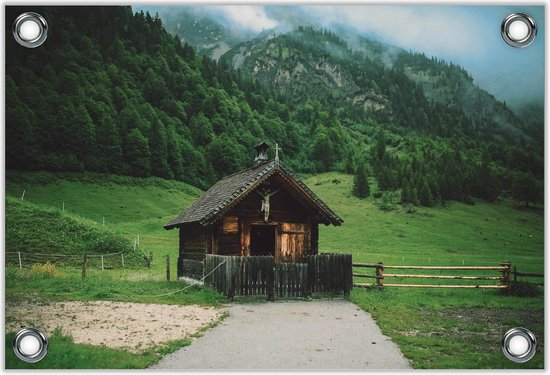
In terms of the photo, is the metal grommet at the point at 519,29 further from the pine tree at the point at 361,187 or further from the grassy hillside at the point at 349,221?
the pine tree at the point at 361,187

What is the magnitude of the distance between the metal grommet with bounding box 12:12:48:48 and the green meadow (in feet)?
11.2

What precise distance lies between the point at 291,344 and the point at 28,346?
11.8 feet

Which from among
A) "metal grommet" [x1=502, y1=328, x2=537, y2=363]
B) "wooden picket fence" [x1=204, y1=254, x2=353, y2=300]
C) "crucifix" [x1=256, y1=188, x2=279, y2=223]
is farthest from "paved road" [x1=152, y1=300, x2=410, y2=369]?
"crucifix" [x1=256, y1=188, x2=279, y2=223]

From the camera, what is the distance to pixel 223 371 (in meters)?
4.75

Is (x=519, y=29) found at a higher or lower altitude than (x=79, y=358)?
higher

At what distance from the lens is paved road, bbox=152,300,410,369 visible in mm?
5363

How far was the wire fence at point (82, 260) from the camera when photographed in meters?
23.7

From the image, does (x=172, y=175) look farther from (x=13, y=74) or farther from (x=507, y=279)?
(x=13, y=74)

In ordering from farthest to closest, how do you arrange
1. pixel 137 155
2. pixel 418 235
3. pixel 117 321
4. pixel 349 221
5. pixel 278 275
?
pixel 137 155 < pixel 349 221 < pixel 418 235 < pixel 278 275 < pixel 117 321

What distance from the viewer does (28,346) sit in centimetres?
439

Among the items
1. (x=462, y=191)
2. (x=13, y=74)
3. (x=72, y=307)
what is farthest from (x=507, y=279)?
(x=462, y=191)

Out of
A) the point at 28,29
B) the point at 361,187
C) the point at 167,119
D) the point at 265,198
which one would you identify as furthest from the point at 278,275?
the point at 167,119

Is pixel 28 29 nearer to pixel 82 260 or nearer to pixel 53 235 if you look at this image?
pixel 82 260

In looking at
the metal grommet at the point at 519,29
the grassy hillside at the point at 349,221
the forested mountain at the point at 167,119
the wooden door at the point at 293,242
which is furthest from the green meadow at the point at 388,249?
the forested mountain at the point at 167,119
